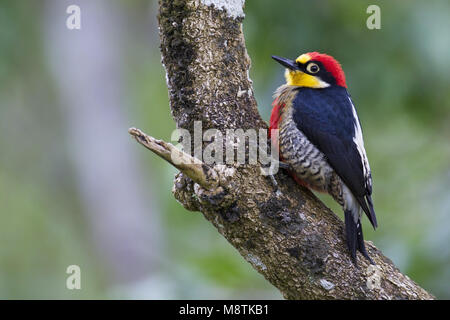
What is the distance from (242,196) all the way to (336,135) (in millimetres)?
1169

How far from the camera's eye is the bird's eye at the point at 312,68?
457 cm

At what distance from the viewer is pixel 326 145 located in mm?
4102

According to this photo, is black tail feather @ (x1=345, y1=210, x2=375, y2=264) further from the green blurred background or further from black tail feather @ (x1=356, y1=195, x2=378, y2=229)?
the green blurred background

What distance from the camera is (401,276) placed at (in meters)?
3.45

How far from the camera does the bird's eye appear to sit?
15.0ft

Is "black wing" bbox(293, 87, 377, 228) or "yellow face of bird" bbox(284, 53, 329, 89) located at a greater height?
"yellow face of bird" bbox(284, 53, 329, 89)

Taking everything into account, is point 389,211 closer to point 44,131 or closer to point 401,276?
point 401,276

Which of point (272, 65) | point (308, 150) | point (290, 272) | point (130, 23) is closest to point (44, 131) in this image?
point (130, 23)
